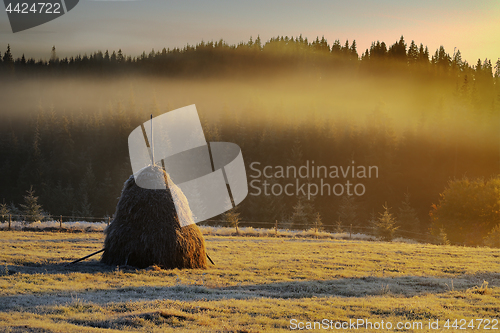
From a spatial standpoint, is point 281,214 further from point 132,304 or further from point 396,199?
point 132,304

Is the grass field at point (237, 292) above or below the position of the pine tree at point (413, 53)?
below

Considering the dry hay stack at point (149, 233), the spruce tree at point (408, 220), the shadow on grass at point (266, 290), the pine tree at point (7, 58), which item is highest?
the pine tree at point (7, 58)

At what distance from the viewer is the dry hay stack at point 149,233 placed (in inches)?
623

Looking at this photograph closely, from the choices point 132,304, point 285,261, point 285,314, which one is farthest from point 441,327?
point 285,261

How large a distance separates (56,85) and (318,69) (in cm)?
12348

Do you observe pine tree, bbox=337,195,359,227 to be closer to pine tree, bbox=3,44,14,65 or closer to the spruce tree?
the spruce tree

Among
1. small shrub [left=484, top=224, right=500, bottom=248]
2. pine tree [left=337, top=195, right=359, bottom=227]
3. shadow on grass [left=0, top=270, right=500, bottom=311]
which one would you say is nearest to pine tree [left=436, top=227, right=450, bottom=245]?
small shrub [left=484, top=224, right=500, bottom=248]

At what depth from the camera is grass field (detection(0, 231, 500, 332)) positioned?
953 cm

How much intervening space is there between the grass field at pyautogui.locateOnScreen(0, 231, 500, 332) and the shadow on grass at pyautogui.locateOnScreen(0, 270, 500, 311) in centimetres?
4

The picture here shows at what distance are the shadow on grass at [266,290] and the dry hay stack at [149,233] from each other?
103cm

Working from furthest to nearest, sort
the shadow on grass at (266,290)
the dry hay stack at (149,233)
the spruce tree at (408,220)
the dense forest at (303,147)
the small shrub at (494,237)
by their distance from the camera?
the dense forest at (303,147) < the spruce tree at (408,220) < the small shrub at (494,237) < the dry hay stack at (149,233) < the shadow on grass at (266,290)

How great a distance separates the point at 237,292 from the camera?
44.1 ft

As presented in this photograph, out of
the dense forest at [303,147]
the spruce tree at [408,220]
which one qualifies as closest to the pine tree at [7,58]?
the dense forest at [303,147]

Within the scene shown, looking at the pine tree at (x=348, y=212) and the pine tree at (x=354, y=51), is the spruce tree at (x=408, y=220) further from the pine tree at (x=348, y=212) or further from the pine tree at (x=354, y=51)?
the pine tree at (x=354, y=51)
